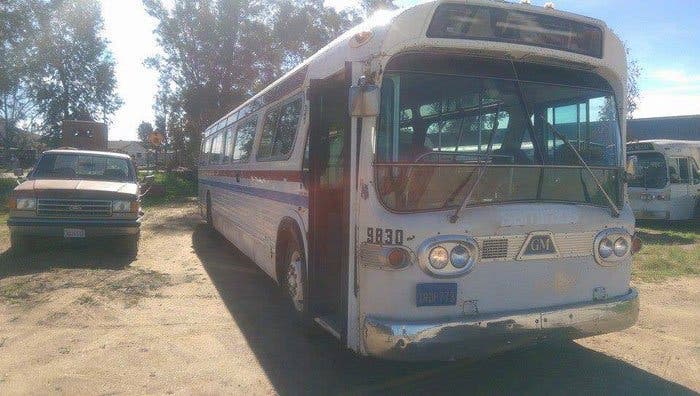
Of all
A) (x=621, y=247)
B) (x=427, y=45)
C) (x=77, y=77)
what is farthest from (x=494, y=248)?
(x=77, y=77)

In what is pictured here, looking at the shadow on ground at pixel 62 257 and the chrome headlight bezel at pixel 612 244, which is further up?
the chrome headlight bezel at pixel 612 244

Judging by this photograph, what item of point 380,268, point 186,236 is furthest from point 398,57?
point 186,236

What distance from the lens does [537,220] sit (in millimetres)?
4340

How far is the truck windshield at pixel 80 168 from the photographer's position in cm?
1030

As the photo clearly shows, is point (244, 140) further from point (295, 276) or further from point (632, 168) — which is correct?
point (632, 168)

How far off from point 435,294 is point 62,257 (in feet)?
25.9

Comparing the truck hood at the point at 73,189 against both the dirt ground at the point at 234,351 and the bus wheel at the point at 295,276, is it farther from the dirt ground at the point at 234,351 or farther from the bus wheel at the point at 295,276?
the bus wheel at the point at 295,276

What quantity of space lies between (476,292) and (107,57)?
52156mm

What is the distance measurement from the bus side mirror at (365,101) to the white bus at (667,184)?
1321 centimetres

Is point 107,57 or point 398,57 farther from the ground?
point 107,57

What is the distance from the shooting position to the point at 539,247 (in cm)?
438

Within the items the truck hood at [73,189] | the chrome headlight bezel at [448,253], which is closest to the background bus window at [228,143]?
the truck hood at [73,189]

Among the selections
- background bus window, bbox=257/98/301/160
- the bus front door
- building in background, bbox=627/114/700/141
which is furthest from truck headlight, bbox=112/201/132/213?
building in background, bbox=627/114/700/141

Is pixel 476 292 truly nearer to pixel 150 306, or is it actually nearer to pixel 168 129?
pixel 150 306
